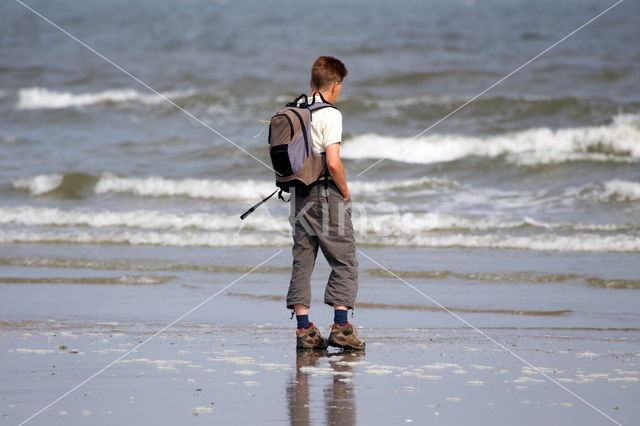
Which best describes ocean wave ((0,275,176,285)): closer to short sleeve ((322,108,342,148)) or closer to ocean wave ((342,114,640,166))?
short sleeve ((322,108,342,148))

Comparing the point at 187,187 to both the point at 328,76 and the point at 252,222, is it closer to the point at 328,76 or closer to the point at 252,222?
the point at 252,222

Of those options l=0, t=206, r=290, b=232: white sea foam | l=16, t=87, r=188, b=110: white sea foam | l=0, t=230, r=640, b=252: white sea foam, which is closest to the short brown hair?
l=0, t=230, r=640, b=252: white sea foam

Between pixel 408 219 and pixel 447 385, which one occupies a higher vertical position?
pixel 408 219

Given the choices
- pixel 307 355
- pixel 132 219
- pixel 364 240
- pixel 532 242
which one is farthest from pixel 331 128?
pixel 132 219

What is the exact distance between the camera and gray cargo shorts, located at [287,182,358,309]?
511 cm

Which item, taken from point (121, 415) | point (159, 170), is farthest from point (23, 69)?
point (121, 415)

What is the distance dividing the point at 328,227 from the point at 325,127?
60cm

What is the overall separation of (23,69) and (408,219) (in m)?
18.0

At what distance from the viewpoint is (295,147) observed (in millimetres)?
4875

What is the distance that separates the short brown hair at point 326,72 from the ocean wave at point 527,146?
9463mm

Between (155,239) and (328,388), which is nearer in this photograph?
(328,388)

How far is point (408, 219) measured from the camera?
10.7 m

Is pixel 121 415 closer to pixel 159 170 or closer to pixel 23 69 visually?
pixel 159 170

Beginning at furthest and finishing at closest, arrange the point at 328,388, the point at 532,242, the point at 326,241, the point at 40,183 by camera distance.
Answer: the point at 40,183, the point at 532,242, the point at 326,241, the point at 328,388
